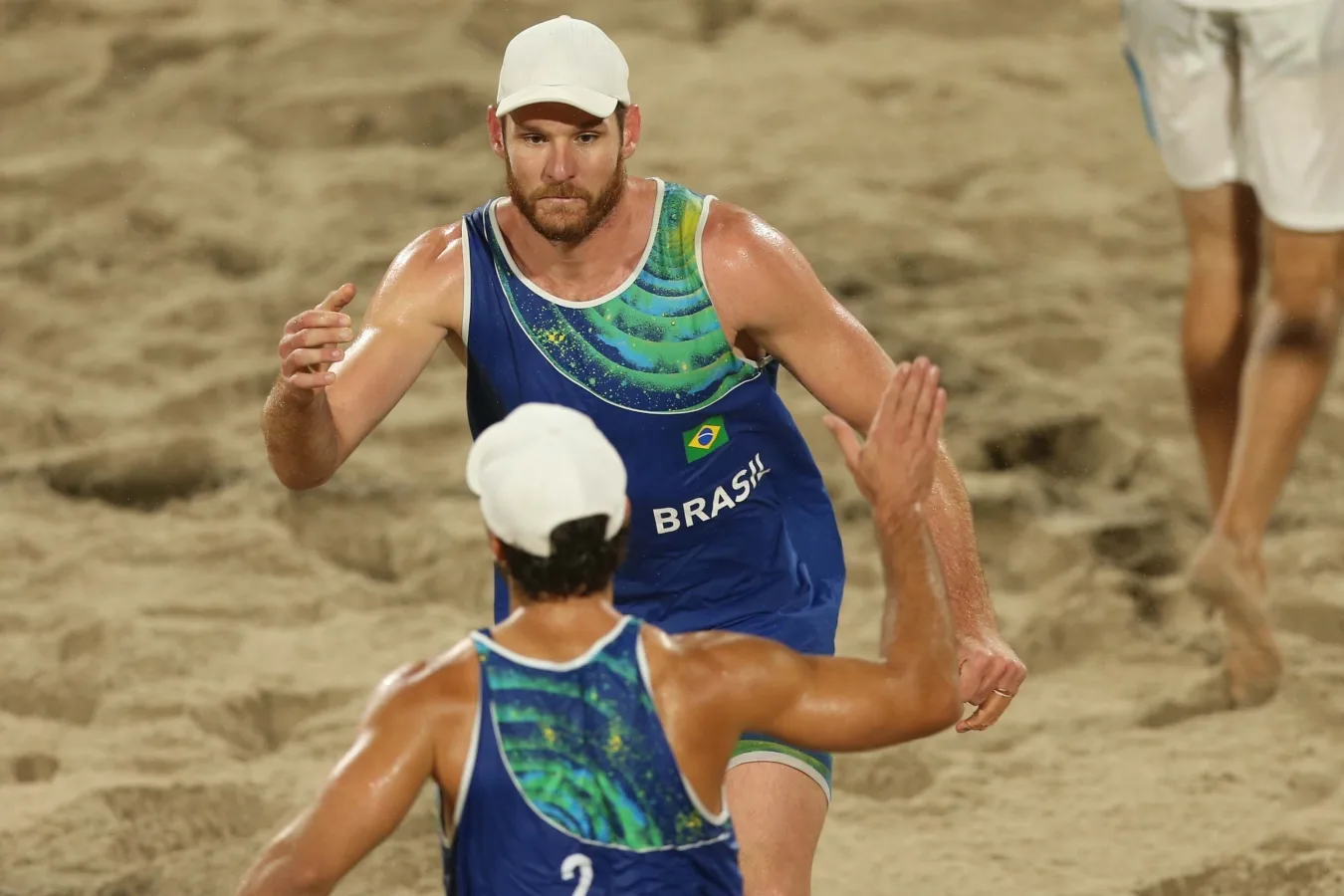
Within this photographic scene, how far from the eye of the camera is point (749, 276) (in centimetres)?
349

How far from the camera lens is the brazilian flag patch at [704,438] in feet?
11.6

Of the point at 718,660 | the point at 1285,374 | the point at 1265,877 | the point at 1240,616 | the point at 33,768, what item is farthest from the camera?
the point at 1285,374

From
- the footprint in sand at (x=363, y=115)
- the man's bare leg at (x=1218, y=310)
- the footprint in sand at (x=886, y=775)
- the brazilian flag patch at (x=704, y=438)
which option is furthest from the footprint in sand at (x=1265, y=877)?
the footprint in sand at (x=363, y=115)

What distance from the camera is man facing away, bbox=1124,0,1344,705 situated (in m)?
5.14

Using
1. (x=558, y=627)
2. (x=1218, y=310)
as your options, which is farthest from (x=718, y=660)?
(x=1218, y=310)

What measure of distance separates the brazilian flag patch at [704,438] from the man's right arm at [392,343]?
46cm

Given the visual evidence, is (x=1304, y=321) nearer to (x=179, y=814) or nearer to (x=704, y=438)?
(x=704, y=438)

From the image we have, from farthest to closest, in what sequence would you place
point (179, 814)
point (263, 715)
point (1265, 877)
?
1. point (263, 715)
2. point (179, 814)
3. point (1265, 877)

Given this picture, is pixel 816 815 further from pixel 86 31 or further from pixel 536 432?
pixel 86 31

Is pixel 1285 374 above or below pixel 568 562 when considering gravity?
below

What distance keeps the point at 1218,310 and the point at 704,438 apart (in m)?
2.51

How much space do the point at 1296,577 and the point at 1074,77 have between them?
3.45m

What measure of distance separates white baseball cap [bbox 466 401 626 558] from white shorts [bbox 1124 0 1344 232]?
324 centimetres

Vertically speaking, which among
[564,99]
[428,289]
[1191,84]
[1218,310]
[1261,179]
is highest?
[564,99]
